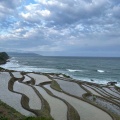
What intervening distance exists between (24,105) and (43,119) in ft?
37.0

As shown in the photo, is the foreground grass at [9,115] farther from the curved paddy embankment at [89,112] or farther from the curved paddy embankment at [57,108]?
the curved paddy embankment at [89,112]

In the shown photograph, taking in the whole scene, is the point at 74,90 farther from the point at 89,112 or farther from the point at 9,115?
the point at 9,115

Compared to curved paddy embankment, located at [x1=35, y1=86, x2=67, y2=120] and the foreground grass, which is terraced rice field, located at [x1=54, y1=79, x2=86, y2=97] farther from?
the foreground grass

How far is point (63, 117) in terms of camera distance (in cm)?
2562

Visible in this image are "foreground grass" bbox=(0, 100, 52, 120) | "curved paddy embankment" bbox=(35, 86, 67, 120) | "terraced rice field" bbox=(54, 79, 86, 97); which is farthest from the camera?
"terraced rice field" bbox=(54, 79, 86, 97)

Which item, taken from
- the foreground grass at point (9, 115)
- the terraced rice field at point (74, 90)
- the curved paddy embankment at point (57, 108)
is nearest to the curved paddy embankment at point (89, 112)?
the curved paddy embankment at point (57, 108)

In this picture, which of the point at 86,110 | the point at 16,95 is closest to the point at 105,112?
the point at 86,110

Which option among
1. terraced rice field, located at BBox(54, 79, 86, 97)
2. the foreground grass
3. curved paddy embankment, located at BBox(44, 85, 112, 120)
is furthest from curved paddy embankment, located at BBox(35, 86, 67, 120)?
terraced rice field, located at BBox(54, 79, 86, 97)

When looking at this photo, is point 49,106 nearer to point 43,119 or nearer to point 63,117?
point 63,117

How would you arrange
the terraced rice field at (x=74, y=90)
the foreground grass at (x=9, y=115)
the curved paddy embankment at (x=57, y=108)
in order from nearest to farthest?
1. the foreground grass at (x=9, y=115)
2. the curved paddy embankment at (x=57, y=108)
3. the terraced rice field at (x=74, y=90)

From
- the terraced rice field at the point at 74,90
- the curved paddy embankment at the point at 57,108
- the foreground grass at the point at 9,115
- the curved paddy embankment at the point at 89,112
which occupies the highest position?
the foreground grass at the point at 9,115

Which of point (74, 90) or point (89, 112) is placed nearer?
point (89, 112)

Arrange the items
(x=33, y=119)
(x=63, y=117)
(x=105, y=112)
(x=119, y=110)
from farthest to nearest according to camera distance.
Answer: (x=119, y=110) → (x=105, y=112) → (x=63, y=117) → (x=33, y=119)

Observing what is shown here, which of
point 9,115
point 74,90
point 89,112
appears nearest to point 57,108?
point 89,112
